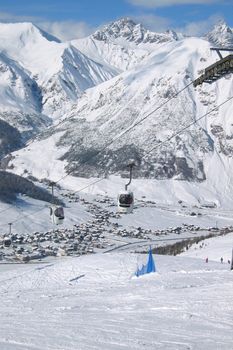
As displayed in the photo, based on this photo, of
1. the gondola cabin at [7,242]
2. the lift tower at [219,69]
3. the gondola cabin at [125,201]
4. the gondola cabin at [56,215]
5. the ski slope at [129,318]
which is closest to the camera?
the ski slope at [129,318]

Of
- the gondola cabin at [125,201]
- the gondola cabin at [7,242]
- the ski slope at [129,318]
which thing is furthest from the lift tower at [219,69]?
the gondola cabin at [7,242]

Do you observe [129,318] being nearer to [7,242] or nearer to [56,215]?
[56,215]

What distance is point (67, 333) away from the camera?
16.9 m

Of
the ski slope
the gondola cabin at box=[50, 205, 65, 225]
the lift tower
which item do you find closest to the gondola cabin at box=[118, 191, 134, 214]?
the ski slope

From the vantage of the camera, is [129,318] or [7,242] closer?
[129,318]

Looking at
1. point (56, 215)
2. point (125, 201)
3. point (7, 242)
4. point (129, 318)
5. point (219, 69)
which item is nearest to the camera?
point (129, 318)

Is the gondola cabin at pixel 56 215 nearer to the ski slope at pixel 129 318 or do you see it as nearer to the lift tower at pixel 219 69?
the ski slope at pixel 129 318

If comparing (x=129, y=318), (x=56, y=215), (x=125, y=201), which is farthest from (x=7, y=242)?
(x=129, y=318)

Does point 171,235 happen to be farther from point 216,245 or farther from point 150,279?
point 150,279

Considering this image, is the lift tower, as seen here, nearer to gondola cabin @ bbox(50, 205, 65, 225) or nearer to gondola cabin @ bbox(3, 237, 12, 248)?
gondola cabin @ bbox(50, 205, 65, 225)

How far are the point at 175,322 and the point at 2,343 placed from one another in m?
6.34

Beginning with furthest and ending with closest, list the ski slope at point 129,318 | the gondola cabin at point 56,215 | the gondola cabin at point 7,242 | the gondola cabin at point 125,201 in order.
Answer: the gondola cabin at point 7,242, the gondola cabin at point 56,215, the gondola cabin at point 125,201, the ski slope at point 129,318

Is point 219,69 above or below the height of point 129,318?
above

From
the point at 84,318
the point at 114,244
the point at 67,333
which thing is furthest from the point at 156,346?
the point at 114,244
